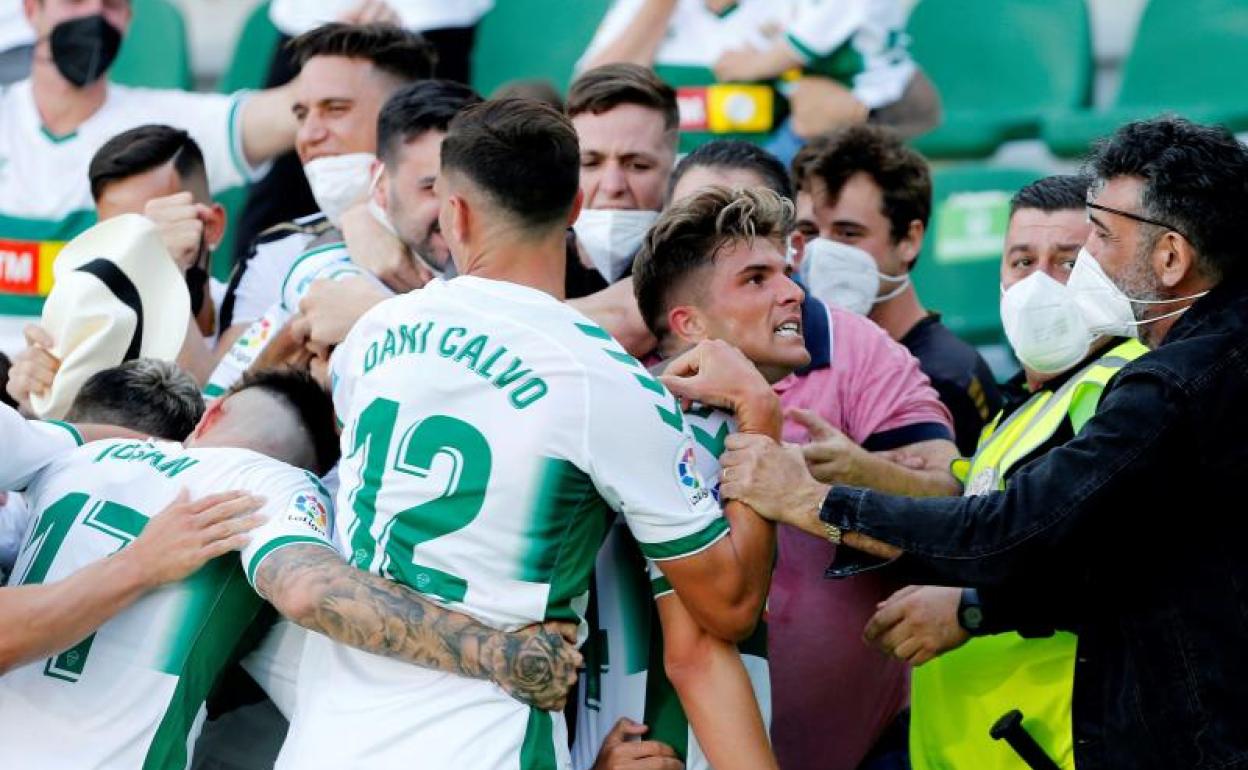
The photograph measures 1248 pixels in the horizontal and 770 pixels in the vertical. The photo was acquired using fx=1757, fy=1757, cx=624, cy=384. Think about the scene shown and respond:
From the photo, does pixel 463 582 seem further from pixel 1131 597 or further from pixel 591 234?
pixel 591 234

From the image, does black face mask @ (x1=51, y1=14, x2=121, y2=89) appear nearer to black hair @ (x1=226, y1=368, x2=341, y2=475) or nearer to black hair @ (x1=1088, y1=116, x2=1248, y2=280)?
black hair @ (x1=226, y1=368, x2=341, y2=475)

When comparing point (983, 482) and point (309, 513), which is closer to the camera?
point (309, 513)

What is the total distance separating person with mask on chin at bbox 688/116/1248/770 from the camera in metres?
3.39

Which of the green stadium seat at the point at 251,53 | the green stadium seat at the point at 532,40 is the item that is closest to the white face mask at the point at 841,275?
the green stadium seat at the point at 532,40

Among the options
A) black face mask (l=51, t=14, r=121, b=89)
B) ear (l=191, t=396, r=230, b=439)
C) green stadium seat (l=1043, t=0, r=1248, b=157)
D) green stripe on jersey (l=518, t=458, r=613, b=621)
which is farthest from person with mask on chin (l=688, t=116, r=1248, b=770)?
black face mask (l=51, t=14, r=121, b=89)

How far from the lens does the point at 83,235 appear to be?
17.6 ft

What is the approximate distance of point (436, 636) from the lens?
3.38 meters

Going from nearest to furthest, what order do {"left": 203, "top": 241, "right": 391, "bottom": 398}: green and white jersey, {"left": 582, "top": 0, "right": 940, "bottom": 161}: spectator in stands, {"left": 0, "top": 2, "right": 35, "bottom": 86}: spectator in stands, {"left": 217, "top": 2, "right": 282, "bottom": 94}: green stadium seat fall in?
{"left": 203, "top": 241, "right": 391, "bottom": 398}: green and white jersey < {"left": 582, "top": 0, "right": 940, "bottom": 161}: spectator in stands < {"left": 0, "top": 2, "right": 35, "bottom": 86}: spectator in stands < {"left": 217, "top": 2, "right": 282, "bottom": 94}: green stadium seat

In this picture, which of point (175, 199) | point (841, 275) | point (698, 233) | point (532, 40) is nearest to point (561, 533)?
point (698, 233)

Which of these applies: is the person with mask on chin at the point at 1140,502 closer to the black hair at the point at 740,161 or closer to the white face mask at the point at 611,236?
the black hair at the point at 740,161

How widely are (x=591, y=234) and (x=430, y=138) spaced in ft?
1.77

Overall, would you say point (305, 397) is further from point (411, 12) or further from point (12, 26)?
point (12, 26)

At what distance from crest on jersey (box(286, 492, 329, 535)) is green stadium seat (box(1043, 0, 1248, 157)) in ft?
13.4

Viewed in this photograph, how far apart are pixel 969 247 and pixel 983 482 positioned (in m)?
3.24
